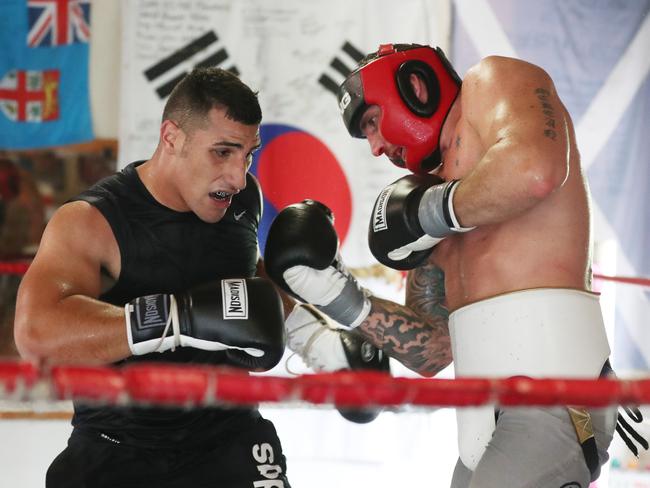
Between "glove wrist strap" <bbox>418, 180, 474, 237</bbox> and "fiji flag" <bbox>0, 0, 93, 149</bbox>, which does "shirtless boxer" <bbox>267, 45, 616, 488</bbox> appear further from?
"fiji flag" <bbox>0, 0, 93, 149</bbox>

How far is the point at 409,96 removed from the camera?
203 cm

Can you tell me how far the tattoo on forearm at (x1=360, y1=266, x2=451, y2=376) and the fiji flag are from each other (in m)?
2.43

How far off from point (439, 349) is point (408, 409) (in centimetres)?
164

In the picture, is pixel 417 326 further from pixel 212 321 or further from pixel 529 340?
pixel 212 321

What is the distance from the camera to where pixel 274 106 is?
405cm

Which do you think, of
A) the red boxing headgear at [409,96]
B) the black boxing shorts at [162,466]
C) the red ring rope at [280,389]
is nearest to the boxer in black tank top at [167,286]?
the black boxing shorts at [162,466]

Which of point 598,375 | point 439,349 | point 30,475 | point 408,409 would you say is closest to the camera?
point 598,375

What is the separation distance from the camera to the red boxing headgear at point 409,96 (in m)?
2.02

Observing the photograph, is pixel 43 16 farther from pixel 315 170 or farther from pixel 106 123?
pixel 315 170

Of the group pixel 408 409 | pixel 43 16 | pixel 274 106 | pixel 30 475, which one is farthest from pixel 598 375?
A: pixel 43 16

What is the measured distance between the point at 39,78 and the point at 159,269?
2.49m

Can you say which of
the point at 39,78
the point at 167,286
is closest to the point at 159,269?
the point at 167,286

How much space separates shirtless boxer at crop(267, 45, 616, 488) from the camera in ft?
5.44

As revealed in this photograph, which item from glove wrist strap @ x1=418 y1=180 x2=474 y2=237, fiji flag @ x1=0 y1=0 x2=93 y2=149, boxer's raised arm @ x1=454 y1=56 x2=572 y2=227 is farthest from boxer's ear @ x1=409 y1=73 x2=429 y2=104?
fiji flag @ x1=0 y1=0 x2=93 y2=149
